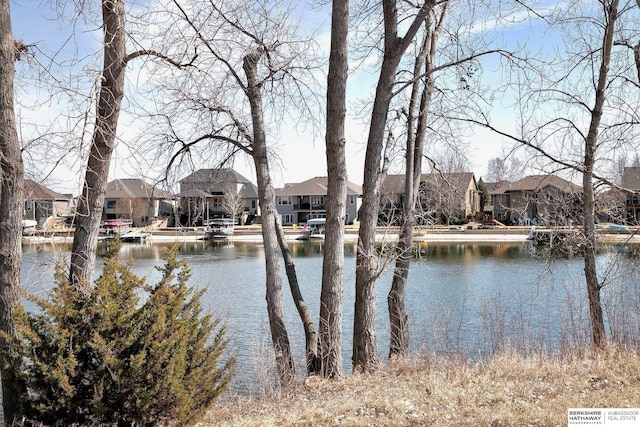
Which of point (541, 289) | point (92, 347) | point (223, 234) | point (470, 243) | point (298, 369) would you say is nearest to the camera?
point (92, 347)

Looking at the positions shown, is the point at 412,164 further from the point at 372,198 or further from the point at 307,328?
the point at 307,328

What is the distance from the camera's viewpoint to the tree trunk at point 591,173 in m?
8.55

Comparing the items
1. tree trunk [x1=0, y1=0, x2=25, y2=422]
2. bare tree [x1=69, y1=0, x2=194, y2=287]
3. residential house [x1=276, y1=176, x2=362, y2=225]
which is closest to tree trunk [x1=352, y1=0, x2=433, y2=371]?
bare tree [x1=69, y1=0, x2=194, y2=287]

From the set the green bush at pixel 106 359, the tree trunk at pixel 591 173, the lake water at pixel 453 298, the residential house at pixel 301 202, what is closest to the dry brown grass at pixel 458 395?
the lake water at pixel 453 298

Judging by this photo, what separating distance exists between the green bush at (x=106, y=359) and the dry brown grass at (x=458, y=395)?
0.90 meters

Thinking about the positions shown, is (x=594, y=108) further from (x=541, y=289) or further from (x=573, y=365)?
(x=541, y=289)

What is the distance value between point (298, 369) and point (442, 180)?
4613 millimetres

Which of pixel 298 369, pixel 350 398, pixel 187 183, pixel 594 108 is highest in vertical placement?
pixel 594 108

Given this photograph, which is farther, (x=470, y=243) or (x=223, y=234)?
(x=223, y=234)

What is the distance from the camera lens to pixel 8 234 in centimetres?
560

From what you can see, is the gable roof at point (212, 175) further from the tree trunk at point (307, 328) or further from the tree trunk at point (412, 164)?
the tree trunk at point (412, 164)

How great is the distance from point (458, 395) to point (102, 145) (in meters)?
4.62

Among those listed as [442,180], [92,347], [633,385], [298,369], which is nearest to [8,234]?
[92,347]

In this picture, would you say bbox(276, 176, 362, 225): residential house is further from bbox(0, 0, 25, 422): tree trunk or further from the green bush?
the green bush
